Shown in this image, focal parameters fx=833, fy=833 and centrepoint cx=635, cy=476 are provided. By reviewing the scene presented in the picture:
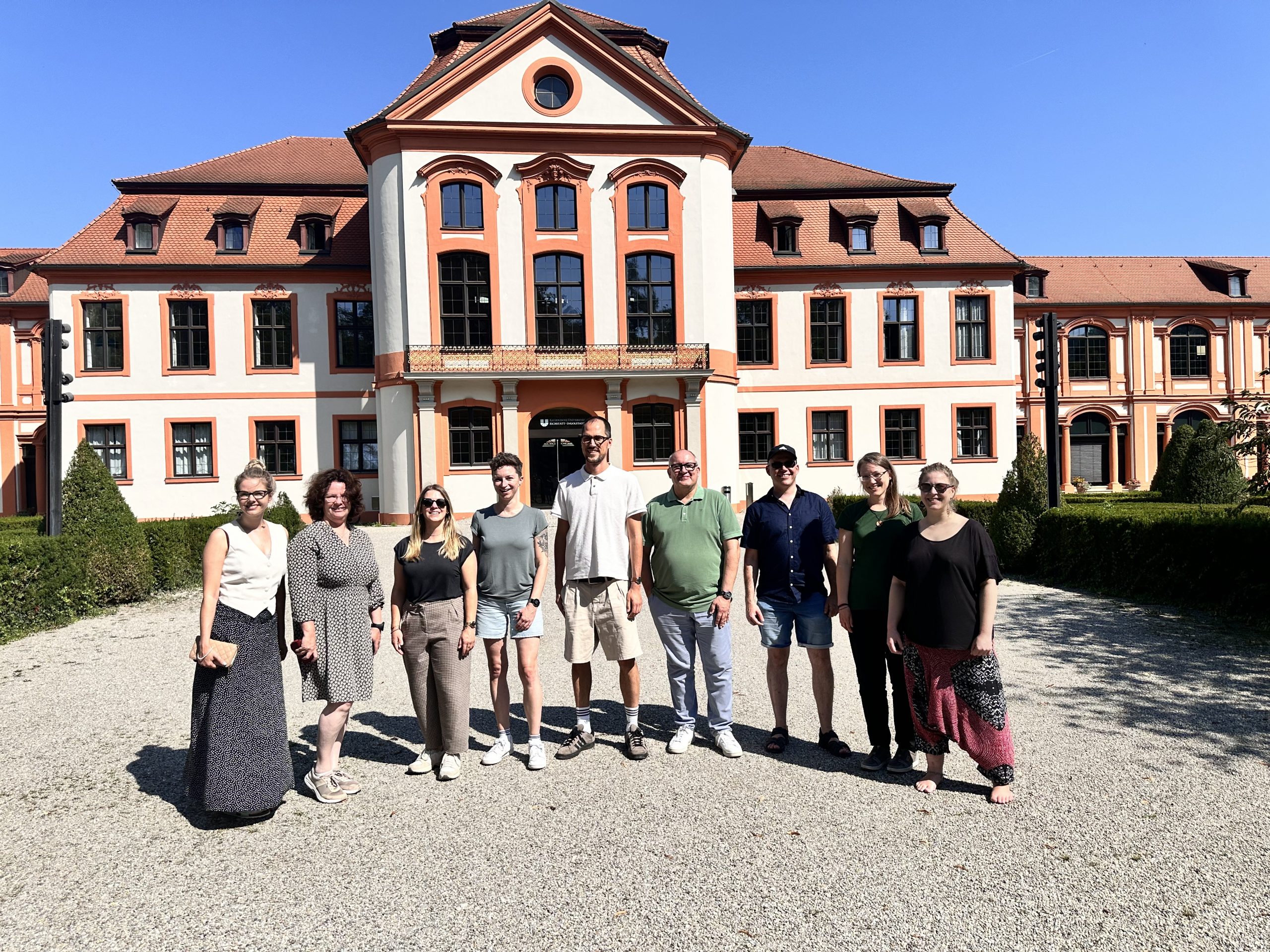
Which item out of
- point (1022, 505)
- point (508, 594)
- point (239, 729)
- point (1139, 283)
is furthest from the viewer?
point (1139, 283)

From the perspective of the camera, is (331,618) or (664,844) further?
(331,618)

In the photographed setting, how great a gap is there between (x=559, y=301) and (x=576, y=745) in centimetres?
1899

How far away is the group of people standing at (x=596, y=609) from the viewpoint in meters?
4.24

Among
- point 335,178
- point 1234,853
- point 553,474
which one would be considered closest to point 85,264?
point 335,178

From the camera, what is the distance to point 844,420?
2669cm

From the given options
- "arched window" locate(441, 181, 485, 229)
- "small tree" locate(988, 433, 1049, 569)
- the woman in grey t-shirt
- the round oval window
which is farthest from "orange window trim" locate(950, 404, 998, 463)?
the woman in grey t-shirt

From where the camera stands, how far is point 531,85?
74.1 feet

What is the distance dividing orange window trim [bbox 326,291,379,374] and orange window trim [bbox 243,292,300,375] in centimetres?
91

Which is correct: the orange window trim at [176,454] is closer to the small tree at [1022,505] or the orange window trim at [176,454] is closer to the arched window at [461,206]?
the arched window at [461,206]

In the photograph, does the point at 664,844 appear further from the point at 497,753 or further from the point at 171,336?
the point at 171,336

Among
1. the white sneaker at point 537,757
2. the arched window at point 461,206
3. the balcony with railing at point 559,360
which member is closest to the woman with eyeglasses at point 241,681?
the white sneaker at point 537,757

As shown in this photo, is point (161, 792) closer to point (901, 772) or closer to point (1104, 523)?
point (901, 772)

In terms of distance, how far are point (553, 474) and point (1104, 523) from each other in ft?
51.2

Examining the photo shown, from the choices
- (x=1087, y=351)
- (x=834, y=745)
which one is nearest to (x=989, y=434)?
(x=1087, y=351)
